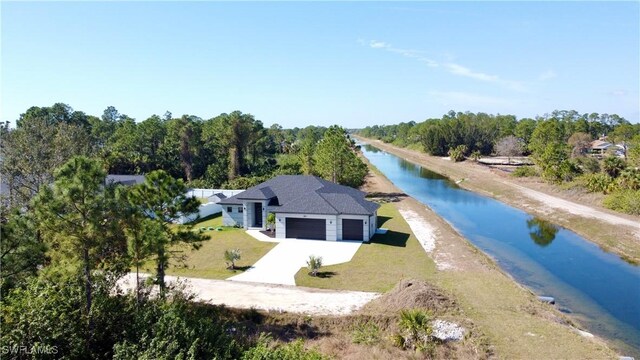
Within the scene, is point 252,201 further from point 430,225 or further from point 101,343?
point 101,343

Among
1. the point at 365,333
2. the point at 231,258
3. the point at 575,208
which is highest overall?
the point at 575,208

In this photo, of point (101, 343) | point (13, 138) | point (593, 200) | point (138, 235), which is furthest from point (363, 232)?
point (593, 200)

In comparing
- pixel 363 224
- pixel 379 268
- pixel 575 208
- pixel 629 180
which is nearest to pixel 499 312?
pixel 379 268

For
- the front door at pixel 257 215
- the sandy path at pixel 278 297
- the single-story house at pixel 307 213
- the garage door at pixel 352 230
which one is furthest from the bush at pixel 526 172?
the sandy path at pixel 278 297

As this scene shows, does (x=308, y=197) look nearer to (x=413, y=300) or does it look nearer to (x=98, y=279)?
(x=413, y=300)

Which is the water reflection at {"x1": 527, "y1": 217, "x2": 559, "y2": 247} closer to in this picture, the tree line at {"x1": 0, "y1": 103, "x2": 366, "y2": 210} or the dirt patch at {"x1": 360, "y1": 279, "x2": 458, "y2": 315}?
the dirt patch at {"x1": 360, "y1": 279, "x2": 458, "y2": 315}

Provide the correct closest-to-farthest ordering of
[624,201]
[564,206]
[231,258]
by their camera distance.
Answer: [231,258], [624,201], [564,206]
